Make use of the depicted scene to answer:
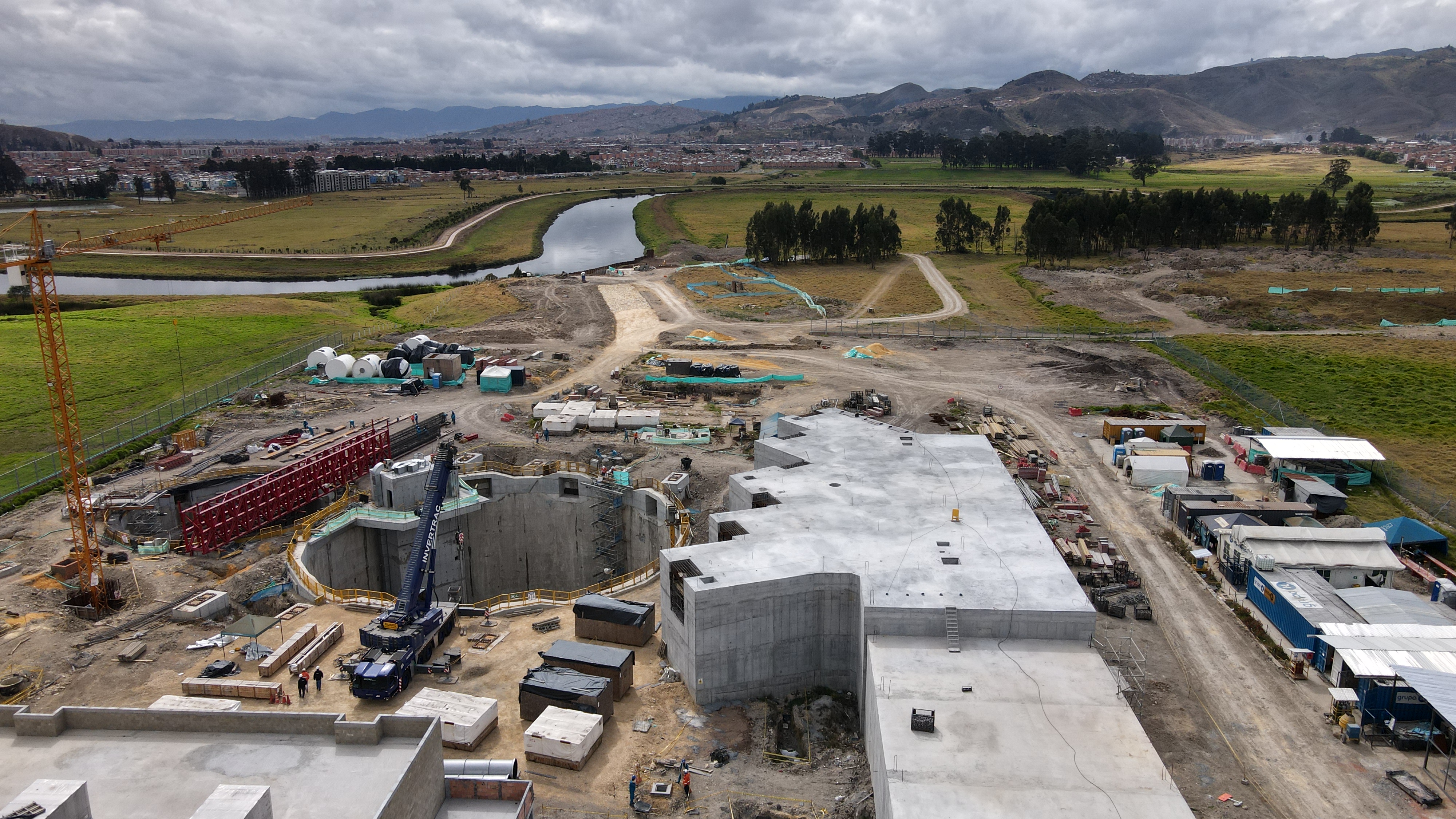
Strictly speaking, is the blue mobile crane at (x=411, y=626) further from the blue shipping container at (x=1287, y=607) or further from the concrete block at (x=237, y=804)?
the blue shipping container at (x=1287, y=607)

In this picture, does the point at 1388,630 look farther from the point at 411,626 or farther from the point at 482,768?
the point at 411,626

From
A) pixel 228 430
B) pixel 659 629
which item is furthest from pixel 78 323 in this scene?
pixel 659 629

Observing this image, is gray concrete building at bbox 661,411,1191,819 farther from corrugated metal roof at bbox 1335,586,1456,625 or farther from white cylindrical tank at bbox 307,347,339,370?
white cylindrical tank at bbox 307,347,339,370

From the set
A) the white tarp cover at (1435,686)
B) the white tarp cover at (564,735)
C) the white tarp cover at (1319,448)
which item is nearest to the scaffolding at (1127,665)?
the white tarp cover at (1435,686)

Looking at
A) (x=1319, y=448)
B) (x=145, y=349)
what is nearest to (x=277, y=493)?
(x=145, y=349)

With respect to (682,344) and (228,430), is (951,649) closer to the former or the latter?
(228,430)

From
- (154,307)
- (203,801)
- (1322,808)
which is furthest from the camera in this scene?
(154,307)

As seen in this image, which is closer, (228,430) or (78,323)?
(228,430)
